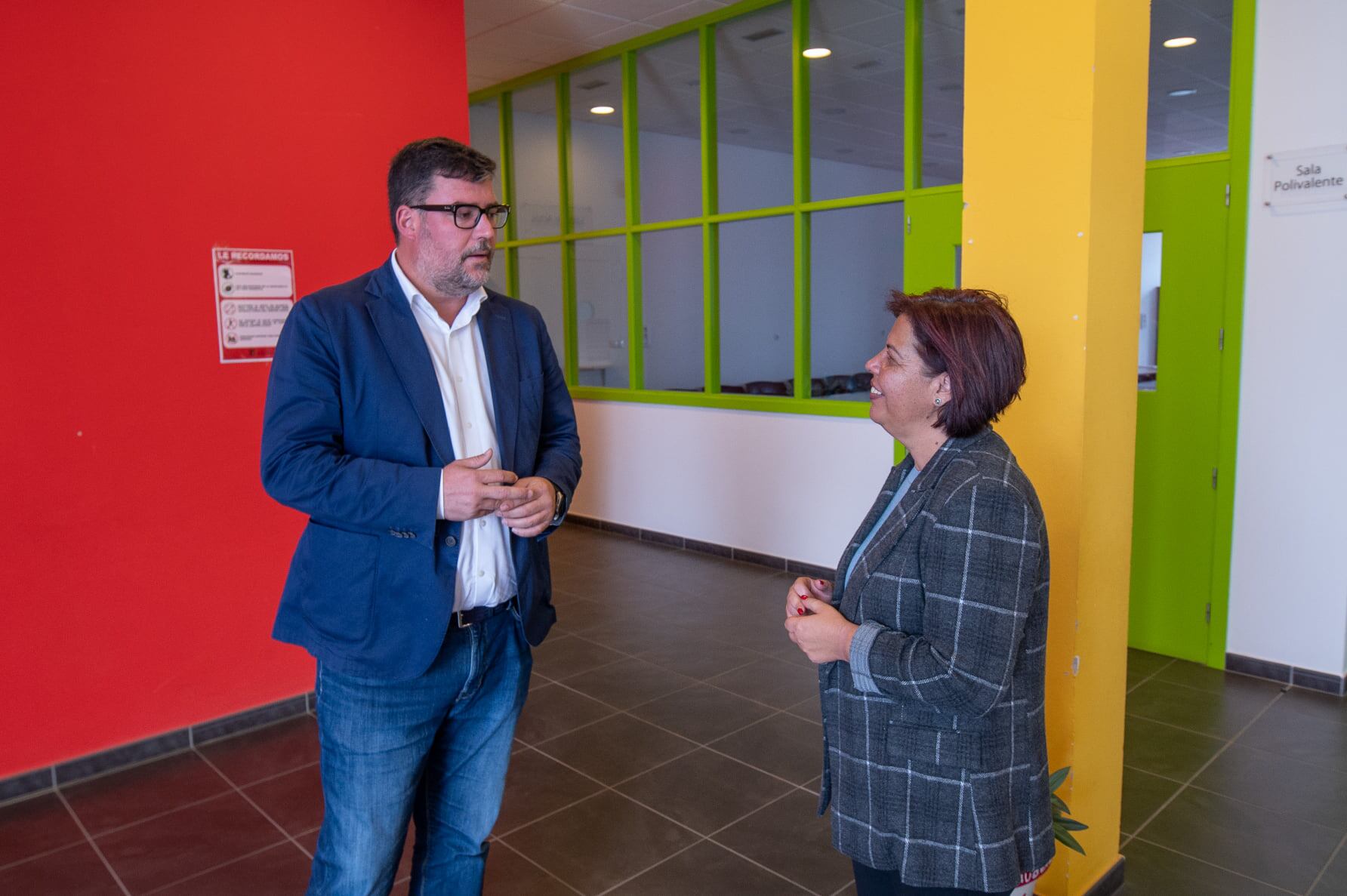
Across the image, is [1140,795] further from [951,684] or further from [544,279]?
[544,279]

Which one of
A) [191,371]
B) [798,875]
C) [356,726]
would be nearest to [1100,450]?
[798,875]

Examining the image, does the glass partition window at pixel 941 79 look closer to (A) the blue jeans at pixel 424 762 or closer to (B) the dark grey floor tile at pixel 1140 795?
(B) the dark grey floor tile at pixel 1140 795

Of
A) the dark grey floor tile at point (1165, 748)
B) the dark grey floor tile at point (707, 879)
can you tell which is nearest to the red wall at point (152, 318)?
the dark grey floor tile at point (707, 879)

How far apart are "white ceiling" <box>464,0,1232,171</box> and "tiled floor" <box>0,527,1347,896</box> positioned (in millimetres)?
2573

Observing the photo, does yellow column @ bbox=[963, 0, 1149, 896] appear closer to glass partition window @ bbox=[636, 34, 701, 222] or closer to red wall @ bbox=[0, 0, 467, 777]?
red wall @ bbox=[0, 0, 467, 777]

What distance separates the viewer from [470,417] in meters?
1.82

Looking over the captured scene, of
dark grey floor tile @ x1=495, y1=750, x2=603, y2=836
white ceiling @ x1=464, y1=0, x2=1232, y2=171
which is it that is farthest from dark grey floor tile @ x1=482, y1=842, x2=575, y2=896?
white ceiling @ x1=464, y1=0, x2=1232, y2=171

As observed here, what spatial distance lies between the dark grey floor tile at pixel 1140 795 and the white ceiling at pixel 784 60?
2744mm

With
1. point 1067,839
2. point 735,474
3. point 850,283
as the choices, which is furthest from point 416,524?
point 850,283

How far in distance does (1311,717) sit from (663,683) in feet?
7.93

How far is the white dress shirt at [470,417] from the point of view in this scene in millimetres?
1763

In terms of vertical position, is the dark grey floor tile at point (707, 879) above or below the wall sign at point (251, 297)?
below

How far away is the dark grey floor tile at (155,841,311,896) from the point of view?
252cm

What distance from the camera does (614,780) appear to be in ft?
10.2
